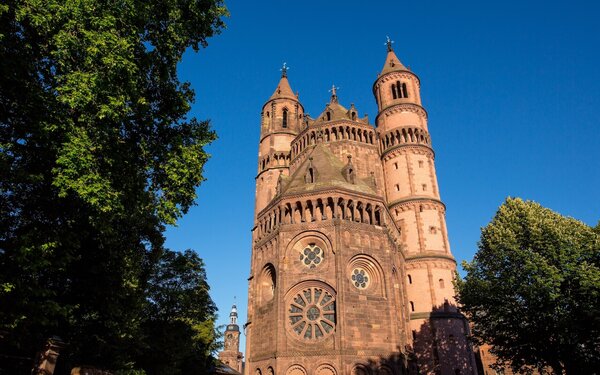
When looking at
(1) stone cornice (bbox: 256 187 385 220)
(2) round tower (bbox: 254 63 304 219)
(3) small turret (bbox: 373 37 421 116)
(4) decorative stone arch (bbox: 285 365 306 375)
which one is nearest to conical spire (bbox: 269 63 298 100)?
(2) round tower (bbox: 254 63 304 219)

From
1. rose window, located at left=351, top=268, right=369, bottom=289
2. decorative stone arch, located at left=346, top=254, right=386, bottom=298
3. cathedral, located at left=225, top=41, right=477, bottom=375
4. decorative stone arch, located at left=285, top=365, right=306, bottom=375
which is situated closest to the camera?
decorative stone arch, located at left=285, top=365, right=306, bottom=375

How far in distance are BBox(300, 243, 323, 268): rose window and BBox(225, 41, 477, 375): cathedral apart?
107 millimetres

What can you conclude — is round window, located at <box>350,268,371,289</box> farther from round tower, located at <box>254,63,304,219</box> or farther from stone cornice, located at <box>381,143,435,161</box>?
round tower, located at <box>254,63,304,219</box>

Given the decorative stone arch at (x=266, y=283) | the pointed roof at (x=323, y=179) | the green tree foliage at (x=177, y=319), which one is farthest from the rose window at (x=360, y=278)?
the green tree foliage at (x=177, y=319)

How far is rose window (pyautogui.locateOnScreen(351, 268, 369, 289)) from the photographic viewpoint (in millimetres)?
29516

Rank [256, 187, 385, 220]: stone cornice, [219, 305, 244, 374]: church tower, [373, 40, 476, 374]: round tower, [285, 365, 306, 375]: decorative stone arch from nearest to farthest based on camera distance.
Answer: [285, 365, 306, 375]: decorative stone arch → [256, 187, 385, 220]: stone cornice → [373, 40, 476, 374]: round tower → [219, 305, 244, 374]: church tower

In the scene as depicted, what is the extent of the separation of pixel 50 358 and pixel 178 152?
8.13 m

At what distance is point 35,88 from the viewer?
12305mm

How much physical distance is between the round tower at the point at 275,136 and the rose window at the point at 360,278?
1743 cm

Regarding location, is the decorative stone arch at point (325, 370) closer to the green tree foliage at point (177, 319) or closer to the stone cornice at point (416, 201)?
the green tree foliage at point (177, 319)

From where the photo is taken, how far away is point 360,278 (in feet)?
98.1

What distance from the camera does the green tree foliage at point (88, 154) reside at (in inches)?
Answer: 487

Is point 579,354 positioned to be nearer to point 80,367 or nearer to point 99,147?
point 80,367

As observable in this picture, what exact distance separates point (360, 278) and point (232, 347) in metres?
87.2
